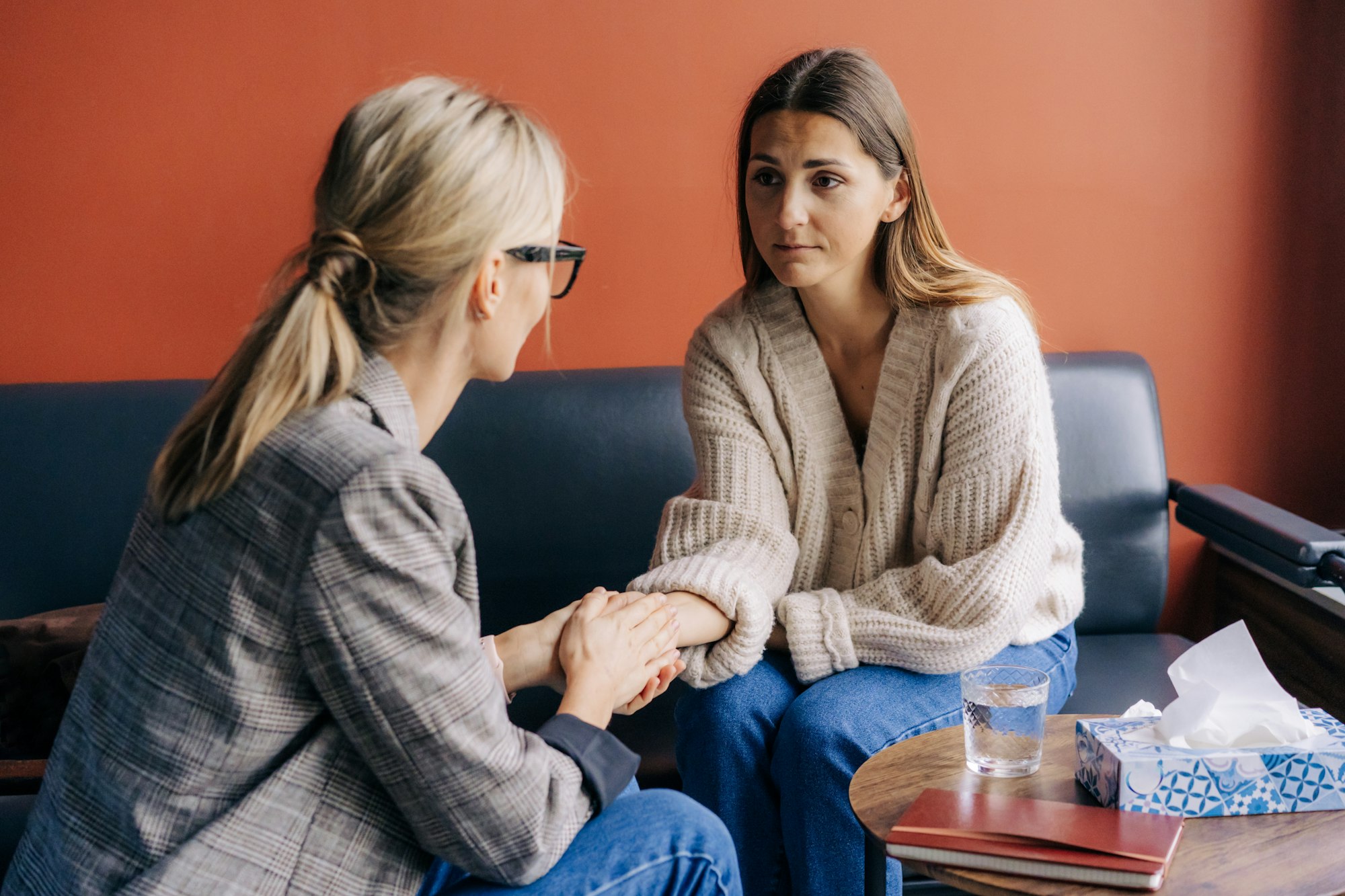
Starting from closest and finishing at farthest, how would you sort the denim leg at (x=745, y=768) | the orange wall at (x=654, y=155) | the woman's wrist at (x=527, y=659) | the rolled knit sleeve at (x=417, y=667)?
the rolled knit sleeve at (x=417, y=667) < the woman's wrist at (x=527, y=659) < the denim leg at (x=745, y=768) < the orange wall at (x=654, y=155)

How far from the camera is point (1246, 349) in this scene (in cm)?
238

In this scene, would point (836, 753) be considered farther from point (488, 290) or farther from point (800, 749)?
point (488, 290)

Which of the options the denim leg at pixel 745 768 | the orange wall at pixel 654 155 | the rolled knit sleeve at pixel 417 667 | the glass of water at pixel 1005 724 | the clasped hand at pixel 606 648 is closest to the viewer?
the rolled knit sleeve at pixel 417 667

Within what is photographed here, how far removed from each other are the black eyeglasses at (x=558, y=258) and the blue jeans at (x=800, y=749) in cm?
66

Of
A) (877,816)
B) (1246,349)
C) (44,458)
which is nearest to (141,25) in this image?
(44,458)

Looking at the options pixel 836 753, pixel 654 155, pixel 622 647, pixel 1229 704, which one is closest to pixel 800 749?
pixel 836 753

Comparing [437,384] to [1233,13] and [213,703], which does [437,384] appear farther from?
[1233,13]

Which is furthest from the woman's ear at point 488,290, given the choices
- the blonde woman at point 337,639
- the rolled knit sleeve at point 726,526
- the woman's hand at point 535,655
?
the rolled knit sleeve at point 726,526

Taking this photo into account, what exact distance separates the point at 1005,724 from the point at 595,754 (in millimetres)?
445

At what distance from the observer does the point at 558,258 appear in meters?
1.12

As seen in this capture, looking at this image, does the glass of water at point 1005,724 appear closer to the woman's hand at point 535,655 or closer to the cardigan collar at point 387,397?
the woman's hand at point 535,655

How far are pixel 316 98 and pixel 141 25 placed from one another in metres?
0.33

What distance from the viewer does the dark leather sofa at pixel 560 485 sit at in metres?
1.97

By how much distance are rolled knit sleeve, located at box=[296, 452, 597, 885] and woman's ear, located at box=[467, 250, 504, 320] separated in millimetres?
205
